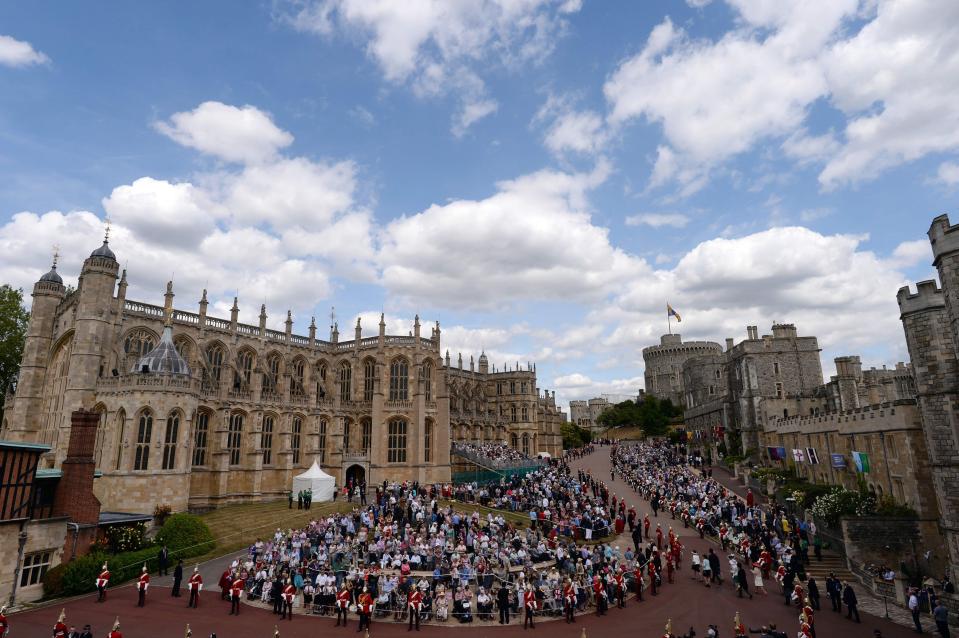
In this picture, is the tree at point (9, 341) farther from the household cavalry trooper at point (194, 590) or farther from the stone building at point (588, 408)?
the stone building at point (588, 408)

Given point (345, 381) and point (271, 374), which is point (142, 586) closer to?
point (271, 374)

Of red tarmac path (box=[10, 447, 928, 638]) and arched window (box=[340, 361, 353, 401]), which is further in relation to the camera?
arched window (box=[340, 361, 353, 401])

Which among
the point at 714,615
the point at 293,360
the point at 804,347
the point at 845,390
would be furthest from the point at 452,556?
the point at 804,347

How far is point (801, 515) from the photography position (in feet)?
103

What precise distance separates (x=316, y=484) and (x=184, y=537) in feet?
40.2

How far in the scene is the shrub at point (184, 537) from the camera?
25314 millimetres

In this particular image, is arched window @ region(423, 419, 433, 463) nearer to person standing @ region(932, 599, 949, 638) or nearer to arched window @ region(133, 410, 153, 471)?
arched window @ region(133, 410, 153, 471)

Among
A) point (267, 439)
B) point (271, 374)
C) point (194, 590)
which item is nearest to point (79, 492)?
point (194, 590)

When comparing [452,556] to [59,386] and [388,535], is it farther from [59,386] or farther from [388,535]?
[59,386]

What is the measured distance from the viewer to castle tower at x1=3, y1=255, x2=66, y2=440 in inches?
1516

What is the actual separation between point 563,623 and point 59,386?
38.5 metres

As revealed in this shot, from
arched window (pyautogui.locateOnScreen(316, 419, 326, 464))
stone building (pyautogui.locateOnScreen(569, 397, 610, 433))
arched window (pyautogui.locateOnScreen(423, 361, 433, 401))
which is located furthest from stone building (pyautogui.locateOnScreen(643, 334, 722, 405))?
arched window (pyautogui.locateOnScreen(316, 419, 326, 464))

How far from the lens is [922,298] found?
85.7ft

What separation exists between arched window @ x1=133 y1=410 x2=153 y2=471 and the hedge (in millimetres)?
9529
